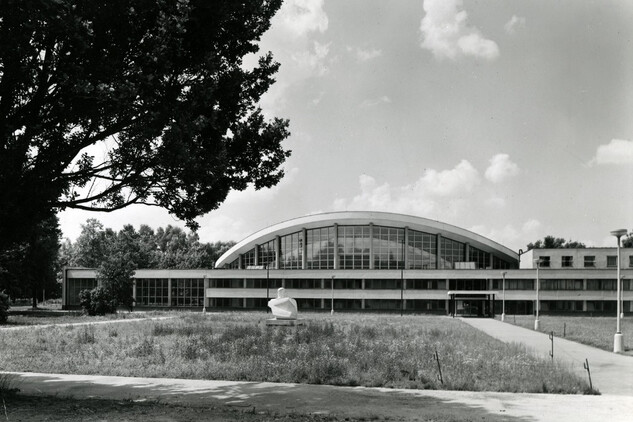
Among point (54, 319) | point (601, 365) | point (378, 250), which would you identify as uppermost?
point (378, 250)

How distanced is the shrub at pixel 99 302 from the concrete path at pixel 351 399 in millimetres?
41711

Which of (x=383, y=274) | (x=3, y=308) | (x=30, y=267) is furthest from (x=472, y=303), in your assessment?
(x=30, y=267)

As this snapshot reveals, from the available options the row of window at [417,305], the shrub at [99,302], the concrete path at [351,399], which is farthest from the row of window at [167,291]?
the concrete path at [351,399]

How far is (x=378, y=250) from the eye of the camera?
261ft

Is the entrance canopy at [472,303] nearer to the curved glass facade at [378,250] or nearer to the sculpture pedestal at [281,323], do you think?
the curved glass facade at [378,250]

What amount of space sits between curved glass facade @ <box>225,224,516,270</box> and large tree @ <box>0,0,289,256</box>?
220 feet

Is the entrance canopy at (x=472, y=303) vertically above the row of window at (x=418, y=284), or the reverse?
the row of window at (x=418, y=284)

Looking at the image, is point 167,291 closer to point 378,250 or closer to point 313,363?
point 378,250

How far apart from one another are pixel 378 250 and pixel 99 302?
126ft

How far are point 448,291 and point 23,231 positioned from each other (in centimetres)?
6330

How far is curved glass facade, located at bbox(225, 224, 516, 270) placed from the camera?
79125 mm

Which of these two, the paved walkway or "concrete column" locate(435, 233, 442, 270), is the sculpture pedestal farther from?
"concrete column" locate(435, 233, 442, 270)

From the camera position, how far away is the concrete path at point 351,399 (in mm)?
10625

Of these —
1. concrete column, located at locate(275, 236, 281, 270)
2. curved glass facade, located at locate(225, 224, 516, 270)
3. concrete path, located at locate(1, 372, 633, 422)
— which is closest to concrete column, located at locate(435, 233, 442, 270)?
curved glass facade, located at locate(225, 224, 516, 270)
